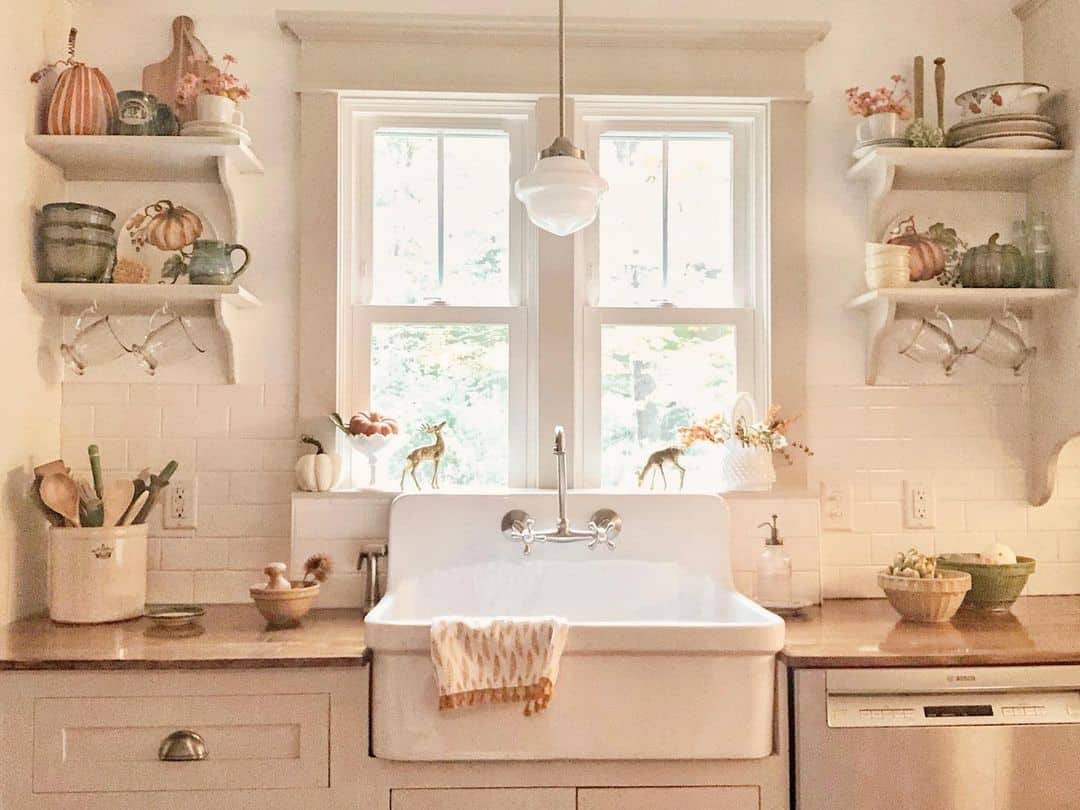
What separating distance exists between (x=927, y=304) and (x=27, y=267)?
2.32 metres

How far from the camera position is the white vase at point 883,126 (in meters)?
2.54

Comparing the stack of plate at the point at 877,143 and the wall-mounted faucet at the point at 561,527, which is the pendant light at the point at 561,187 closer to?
the wall-mounted faucet at the point at 561,527

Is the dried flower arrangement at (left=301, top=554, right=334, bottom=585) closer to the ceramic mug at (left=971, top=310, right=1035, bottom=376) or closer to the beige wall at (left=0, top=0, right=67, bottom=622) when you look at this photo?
the beige wall at (left=0, top=0, right=67, bottom=622)

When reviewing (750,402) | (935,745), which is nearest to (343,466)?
(750,402)

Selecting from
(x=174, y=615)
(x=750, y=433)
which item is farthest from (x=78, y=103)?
(x=750, y=433)

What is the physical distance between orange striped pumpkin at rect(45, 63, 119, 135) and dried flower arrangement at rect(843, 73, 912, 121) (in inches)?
76.4

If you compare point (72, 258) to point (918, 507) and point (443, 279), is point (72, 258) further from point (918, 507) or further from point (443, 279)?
point (918, 507)

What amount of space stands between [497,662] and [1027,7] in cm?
226

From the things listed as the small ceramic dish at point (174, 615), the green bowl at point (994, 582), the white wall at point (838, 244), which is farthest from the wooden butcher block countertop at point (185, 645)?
the green bowl at point (994, 582)

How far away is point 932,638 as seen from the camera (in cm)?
208

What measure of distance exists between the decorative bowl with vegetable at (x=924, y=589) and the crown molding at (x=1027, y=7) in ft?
5.07

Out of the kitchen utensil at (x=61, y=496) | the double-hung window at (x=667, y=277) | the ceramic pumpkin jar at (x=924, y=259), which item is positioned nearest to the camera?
the kitchen utensil at (x=61, y=496)

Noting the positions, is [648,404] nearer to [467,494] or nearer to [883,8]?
[467,494]

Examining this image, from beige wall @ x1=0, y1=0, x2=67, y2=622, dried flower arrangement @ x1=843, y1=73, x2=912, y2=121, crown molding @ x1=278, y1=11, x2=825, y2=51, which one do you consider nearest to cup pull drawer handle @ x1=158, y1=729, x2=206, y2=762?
beige wall @ x1=0, y1=0, x2=67, y2=622
